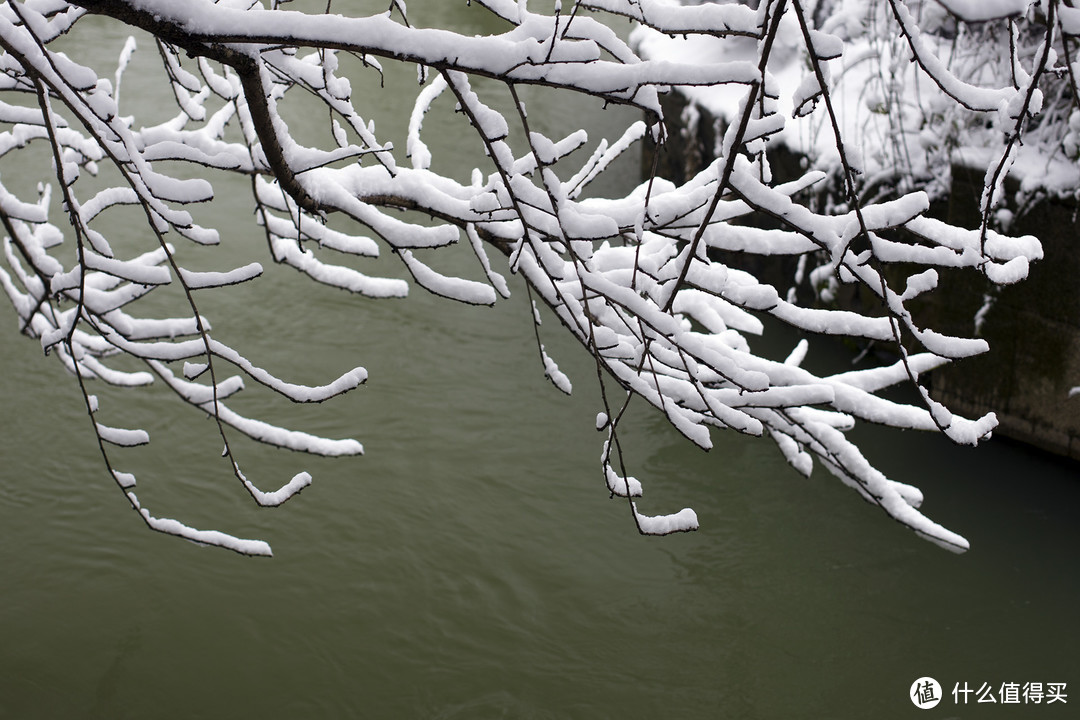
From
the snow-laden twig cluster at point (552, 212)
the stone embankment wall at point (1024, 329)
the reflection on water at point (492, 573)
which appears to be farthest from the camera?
the stone embankment wall at point (1024, 329)

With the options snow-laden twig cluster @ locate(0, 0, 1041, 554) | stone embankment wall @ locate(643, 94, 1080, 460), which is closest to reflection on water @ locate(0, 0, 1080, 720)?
stone embankment wall @ locate(643, 94, 1080, 460)

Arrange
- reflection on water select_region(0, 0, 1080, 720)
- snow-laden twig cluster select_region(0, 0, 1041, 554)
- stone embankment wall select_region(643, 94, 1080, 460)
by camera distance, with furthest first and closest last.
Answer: stone embankment wall select_region(643, 94, 1080, 460), reflection on water select_region(0, 0, 1080, 720), snow-laden twig cluster select_region(0, 0, 1041, 554)

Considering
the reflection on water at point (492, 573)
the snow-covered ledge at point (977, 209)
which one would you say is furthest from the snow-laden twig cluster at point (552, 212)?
the snow-covered ledge at point (977, 209)

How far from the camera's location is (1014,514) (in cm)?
416

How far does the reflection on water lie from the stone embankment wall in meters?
0.22

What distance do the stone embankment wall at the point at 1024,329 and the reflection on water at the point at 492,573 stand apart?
0.72 ft

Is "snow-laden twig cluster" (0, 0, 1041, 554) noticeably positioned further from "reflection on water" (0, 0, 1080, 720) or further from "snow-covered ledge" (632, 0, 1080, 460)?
"snow-covered ledge" (632, 0, 1080, 460)

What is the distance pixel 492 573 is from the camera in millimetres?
3742

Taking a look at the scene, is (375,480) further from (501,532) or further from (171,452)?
(171,452)

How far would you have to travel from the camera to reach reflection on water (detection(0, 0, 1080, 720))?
324 cm

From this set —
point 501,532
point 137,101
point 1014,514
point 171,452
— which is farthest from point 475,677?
point 137,101

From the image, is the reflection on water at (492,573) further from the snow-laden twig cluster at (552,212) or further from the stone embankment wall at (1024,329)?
the snow-laden twig cluster at (552,212)

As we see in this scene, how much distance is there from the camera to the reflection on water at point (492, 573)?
10.6ft

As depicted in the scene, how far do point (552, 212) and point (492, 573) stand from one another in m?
2.56
